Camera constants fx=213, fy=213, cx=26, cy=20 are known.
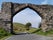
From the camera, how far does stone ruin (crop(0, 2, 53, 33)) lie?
37.8 m

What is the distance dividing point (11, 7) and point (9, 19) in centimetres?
218

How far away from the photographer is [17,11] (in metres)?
38.5

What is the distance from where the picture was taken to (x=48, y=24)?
3884 cm

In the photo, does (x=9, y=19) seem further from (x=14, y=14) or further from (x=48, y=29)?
(x=48, y=29)

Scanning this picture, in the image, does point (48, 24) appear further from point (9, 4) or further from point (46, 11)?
point (9, 4)

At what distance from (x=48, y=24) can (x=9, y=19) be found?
23.5ft

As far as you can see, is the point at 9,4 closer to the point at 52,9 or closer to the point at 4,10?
the point at 4,10

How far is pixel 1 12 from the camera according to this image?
37938mm

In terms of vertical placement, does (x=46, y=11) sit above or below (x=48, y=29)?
above

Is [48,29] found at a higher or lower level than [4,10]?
lower

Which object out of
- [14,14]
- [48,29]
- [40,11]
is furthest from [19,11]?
[48,29]

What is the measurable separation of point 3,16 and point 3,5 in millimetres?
1956

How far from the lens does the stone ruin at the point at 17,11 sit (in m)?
37.8

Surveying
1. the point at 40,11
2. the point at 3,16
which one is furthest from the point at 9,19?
the point at 40,11
